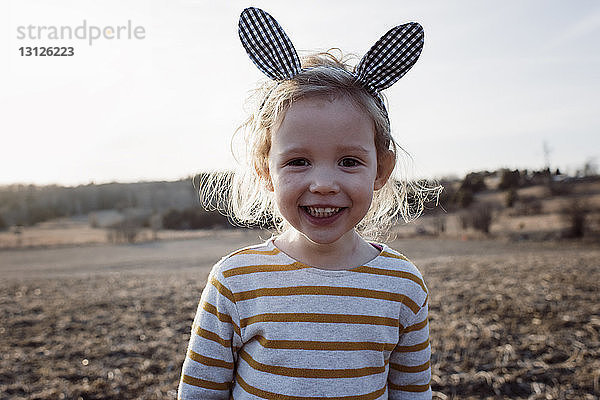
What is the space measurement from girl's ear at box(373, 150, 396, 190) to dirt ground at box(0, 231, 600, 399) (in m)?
2.07

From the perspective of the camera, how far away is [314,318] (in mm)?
1351

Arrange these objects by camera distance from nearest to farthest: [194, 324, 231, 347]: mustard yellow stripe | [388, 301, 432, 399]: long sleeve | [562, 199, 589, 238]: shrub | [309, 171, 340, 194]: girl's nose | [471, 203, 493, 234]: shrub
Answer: [309, 171, 340, 194]: girl's nose, [194, 324, 231, 347]: mustard yellow stripe, [388, 301, 432, 399]: long sleeve, [562, 199, 589, 238]: shrub, [471, 203, 493, 234]: shrub

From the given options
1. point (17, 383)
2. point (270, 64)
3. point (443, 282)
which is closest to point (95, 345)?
point (17, 383)

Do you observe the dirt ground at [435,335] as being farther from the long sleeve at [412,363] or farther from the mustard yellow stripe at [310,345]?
the mustard yellow stripe at [310,345]

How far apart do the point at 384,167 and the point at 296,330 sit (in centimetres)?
57

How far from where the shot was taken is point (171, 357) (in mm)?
3910

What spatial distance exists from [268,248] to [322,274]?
0.64ft

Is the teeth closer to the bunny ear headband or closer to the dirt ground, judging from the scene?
the bunny ear headband

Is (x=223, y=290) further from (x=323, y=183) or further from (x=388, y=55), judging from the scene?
(x=388, y=55)

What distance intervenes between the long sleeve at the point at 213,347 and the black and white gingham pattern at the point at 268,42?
652mm

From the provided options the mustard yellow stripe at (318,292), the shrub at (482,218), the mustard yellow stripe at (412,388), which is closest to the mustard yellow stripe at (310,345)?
the mustard yellow stripe at (318,292)

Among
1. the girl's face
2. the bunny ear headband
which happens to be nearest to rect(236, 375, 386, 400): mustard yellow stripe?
the girl's face

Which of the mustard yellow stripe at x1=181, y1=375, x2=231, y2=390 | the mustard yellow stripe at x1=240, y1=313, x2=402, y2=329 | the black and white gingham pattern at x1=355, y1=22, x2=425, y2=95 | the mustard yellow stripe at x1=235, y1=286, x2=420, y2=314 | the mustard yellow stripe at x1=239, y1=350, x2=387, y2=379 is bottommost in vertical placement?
the mustard yellow stripe at x1=181, y1=375, x2=231, y2=390

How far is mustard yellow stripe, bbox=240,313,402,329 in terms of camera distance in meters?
1.34
